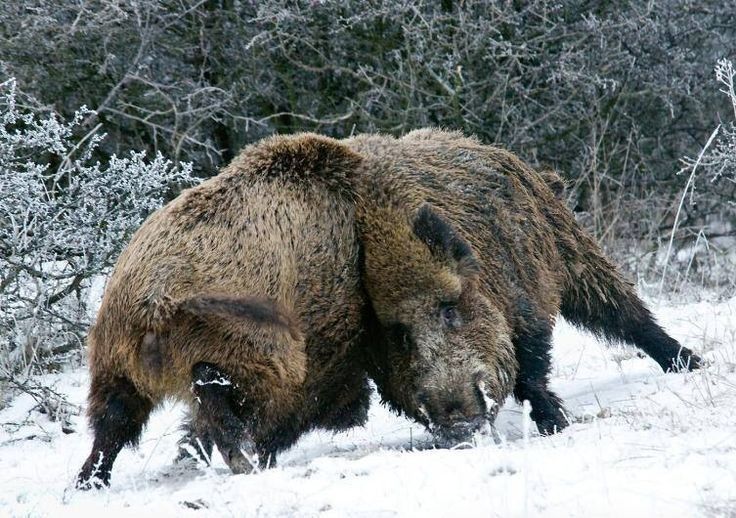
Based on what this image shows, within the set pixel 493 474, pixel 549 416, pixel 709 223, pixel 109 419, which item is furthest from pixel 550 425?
pixel 709 223

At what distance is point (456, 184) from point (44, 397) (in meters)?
3.22

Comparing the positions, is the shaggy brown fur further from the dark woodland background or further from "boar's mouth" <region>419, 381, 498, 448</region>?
the dark woodland background

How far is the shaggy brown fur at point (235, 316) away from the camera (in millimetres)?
4867

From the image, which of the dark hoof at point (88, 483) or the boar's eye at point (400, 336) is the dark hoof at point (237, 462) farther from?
the boar's eye at point (400, 336)

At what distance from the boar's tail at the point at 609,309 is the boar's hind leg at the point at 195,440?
246 centimetres

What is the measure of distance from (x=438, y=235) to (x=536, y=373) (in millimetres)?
1035

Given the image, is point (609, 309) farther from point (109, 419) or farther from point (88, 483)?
point (88, 483)

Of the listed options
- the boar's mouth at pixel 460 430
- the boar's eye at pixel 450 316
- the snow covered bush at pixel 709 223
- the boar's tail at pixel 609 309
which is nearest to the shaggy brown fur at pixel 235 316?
the boar's eye at pixel 450 316

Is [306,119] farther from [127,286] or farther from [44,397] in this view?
[127,286]

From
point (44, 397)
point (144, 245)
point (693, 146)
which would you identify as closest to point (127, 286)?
point (144, 245)

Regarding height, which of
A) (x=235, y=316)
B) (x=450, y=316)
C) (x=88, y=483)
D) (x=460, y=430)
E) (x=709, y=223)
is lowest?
(x=709, y=223)

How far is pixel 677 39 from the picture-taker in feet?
37.9

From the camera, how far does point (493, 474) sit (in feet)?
13.3

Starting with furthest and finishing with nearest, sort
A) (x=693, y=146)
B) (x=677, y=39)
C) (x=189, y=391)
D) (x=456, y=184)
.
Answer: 1. (x=693, y=146)
2. (x=677, y=39)
3. (x=456, y=184)
4. (x=189, y=391)
